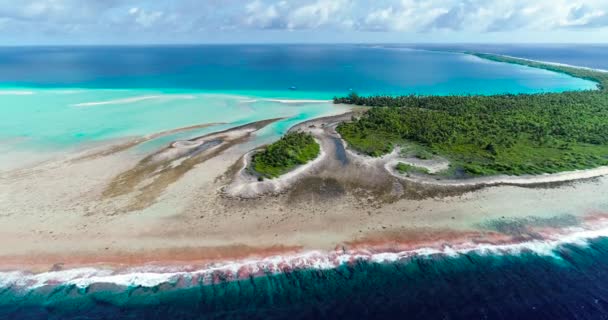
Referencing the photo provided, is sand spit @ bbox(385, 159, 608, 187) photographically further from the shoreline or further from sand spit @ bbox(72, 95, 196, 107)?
sand spit @ bbox(72, 95, 196, 107)

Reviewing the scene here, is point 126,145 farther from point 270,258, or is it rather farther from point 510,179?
point 510,179

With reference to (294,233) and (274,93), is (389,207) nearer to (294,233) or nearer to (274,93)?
(294,233)

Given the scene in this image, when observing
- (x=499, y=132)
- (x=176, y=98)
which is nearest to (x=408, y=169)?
(x=499, y=132)

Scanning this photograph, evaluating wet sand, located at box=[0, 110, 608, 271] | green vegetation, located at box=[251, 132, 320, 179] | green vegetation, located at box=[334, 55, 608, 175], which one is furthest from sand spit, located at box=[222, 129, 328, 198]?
green vegetation, located at box=[334, 55, 608, 175]

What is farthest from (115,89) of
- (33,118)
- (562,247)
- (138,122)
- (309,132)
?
(562,247)

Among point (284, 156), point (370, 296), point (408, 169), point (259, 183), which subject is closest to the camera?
point (370, 296)

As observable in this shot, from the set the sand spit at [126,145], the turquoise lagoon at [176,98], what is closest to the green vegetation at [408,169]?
the turquoise lagoon at [176,98]

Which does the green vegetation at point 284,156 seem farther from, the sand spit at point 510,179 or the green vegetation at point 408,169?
the sand spit at point 510,179
